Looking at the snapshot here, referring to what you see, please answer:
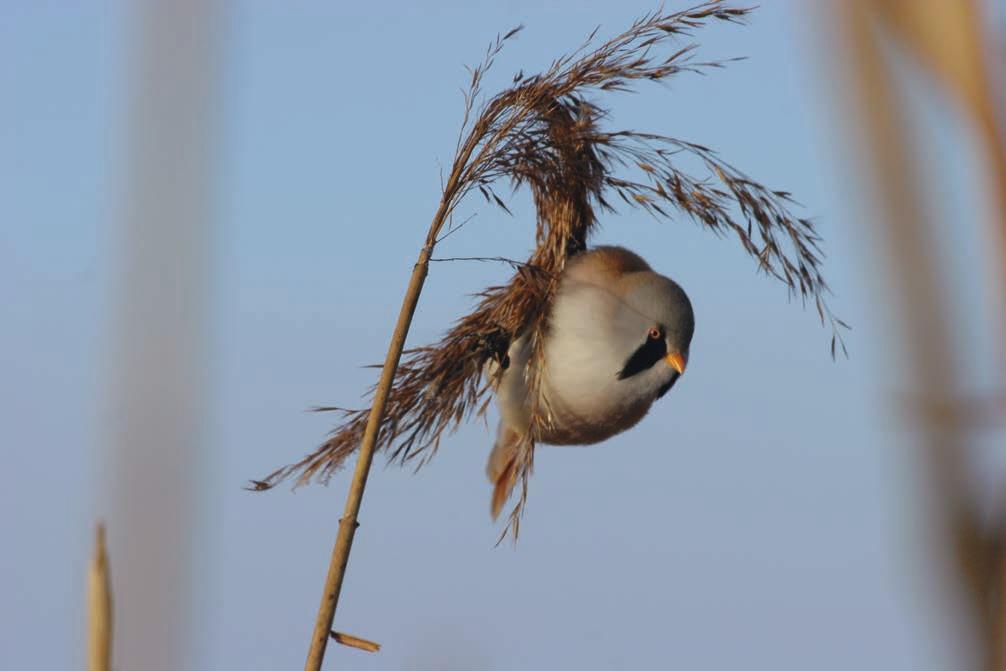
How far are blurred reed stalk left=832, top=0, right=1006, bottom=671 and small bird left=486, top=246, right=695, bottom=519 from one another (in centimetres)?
133

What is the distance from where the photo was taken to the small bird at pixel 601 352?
167cm

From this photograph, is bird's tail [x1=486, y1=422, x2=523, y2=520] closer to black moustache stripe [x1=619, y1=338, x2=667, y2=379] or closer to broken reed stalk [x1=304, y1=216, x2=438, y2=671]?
black moustache stripe [x1=619, y1=338, x2=667, y2=379]

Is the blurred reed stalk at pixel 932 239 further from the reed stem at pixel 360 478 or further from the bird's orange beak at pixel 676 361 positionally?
the bird's orange beak at pixel 676 361

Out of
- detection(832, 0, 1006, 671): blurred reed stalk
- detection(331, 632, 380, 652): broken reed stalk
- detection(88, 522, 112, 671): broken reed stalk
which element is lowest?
detection(331, 632, 380, 652): broken reed stalk

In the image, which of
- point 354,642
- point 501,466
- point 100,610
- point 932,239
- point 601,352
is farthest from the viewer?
point 501,466

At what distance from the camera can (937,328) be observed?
0.31m

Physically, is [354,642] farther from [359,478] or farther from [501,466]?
[501,466]

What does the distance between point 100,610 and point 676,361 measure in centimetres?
122

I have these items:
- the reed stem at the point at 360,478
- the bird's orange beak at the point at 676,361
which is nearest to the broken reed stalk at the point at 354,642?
the reed stem at the point at 360,478

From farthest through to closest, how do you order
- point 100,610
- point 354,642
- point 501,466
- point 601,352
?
point 501,466
point 601,352
point 354,642
point 100,610

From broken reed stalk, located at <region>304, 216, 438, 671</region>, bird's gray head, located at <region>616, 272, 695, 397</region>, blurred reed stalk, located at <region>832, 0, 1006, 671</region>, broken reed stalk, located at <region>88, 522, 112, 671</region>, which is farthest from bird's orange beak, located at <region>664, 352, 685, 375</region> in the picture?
blurred reed stalk, located at <region>832, 0, 1006, 671</region>

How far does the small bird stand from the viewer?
1669mm

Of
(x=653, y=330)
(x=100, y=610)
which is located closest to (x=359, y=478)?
(x=100, y=610)

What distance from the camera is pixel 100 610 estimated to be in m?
0.66
